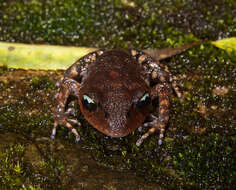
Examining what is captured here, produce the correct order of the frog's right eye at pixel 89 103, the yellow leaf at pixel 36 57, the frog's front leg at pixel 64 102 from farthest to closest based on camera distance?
the yellow leaf at pixel 36 57 → the frog's front leg at pixel 64 102 → the frog's right eye at pixel 89 103

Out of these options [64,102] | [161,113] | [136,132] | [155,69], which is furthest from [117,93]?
[155,69]

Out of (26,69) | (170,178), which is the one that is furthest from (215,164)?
(26,69)

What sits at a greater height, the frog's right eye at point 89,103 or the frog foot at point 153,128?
the frog's right eye at point 89,103

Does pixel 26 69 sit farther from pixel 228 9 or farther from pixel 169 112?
pixel 228 9

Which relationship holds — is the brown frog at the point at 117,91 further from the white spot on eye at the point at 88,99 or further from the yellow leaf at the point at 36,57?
the yellow leaf at the point at 36,57

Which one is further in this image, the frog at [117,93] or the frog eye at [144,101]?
the frog eye at [144,101]

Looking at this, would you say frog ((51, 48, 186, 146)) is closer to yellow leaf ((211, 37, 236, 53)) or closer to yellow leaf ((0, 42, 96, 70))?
yellow leaf ((0, 42, 96, 70))

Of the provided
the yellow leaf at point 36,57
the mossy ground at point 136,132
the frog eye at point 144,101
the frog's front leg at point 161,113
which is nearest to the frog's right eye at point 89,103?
the mossy ground at point 136,132

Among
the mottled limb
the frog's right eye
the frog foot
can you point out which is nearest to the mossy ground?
the frog foot
